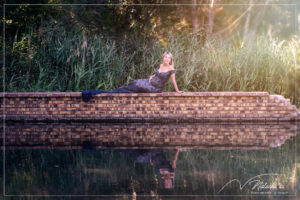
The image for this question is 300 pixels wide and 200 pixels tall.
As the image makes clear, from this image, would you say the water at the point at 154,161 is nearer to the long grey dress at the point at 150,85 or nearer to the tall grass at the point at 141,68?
the long grey dress at the point at 150,85

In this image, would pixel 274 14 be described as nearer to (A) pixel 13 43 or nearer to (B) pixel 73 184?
(A) pixel 13 43

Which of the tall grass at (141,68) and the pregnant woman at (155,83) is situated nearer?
the pregnant woman at (155,83)

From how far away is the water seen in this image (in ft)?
18.2

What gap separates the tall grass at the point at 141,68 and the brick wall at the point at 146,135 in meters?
2.33

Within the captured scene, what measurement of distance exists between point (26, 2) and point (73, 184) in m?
11.8

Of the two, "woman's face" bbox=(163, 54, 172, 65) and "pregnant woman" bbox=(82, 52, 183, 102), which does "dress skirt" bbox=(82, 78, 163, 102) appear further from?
"woman's face" bbox=(163, 54, 172, 65)

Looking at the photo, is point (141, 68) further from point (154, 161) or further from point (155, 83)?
point (154, 161)

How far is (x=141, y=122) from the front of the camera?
11.6m

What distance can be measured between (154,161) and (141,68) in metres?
7.53

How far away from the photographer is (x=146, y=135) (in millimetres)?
9422

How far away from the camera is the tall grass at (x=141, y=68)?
13.4 m

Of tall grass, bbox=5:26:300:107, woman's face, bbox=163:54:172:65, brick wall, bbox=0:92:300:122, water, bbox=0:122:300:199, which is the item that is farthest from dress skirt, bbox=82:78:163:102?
water, bbox=0:122:300:199

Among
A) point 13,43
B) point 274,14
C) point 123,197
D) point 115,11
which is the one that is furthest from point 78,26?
point 274,14
